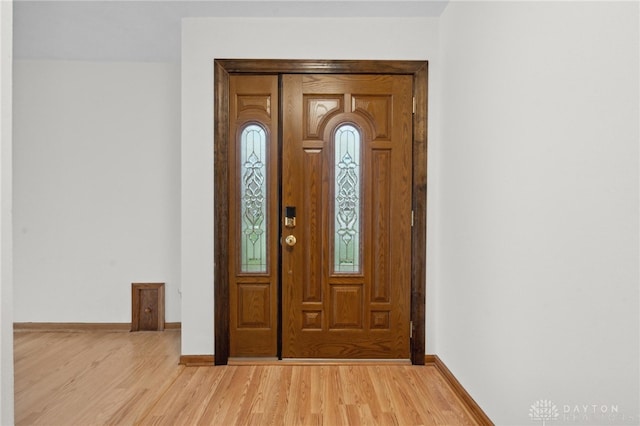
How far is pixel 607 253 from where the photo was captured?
1369 mm

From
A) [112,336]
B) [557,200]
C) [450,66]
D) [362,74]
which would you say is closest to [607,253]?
[557,200]

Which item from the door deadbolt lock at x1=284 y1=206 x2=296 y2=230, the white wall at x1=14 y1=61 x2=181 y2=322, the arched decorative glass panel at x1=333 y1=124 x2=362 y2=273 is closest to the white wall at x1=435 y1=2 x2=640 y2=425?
the arched decorative glass panel at x1=333 y1=124 x2=362 y2=273

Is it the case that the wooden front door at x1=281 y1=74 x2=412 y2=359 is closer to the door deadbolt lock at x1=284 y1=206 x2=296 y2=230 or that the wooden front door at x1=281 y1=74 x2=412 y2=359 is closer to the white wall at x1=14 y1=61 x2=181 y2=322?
the door deadbolt lock at x1=284 y1=206 x2=296 y2=230

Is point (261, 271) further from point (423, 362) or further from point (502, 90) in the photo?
point (502, 90)

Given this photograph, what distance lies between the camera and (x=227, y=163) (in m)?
3.20

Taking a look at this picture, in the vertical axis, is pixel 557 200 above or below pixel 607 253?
above

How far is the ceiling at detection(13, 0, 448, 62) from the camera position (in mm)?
2979

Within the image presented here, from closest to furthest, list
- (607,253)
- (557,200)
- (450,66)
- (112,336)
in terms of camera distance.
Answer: (607,253)
(557,200)
(450,66)
(112,336)

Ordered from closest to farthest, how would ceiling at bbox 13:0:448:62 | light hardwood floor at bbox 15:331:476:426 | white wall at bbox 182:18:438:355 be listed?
1. light hardwood floor at bbox 15:331:476:426
2. ceiling at bbox 13:0:448:62
3. white wall at bbox 182:18:438:355

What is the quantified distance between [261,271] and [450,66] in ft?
6.52

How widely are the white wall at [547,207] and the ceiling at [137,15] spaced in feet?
2.00

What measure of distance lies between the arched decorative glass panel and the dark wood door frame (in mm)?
422

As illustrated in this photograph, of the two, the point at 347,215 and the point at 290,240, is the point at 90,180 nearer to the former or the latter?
the point at 290,240

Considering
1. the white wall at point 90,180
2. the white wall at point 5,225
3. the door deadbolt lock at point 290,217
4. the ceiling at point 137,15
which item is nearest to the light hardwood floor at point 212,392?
the white wall at point 5,225
